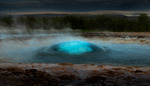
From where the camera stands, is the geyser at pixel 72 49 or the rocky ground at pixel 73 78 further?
the geyser at pixel 72 49

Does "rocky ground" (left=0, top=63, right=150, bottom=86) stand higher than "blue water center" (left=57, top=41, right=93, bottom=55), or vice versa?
"rocky ground" (left=0, top=63, right=150, bottom=86)

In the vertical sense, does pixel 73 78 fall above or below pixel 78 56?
above

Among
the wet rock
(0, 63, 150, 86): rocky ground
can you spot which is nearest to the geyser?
(0, 63, 150, 86): rocky ground

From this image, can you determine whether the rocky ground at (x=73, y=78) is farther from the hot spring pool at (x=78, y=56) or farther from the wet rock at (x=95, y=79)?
the hot spring pool at (x=78, y=56)

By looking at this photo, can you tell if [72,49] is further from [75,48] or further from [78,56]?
[78,56]

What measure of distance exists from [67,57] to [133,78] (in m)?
4.57

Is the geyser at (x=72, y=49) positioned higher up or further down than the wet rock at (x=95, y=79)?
further down

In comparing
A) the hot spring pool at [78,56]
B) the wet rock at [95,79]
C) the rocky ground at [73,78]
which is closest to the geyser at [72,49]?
the hot spring pool at [78,56]

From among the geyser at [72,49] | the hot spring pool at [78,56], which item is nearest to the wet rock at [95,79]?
the hot spring pool at [78,56]

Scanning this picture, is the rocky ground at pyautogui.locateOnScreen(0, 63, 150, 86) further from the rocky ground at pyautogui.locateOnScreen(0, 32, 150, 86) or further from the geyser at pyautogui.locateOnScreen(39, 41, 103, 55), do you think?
the geyser at pyautogui.locateOnScreen(39, 41, 103, 55)

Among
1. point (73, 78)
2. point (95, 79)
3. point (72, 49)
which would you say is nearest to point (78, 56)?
point (72, 49)

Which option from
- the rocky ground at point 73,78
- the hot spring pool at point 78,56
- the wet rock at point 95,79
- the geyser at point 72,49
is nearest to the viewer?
the rocky ground at point 73,78

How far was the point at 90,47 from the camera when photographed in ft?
36.1

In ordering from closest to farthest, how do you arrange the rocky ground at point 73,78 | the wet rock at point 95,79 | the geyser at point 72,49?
the rocky ground at point 73,78
the wet rock at point 95,79
the geyser at point 72,49
